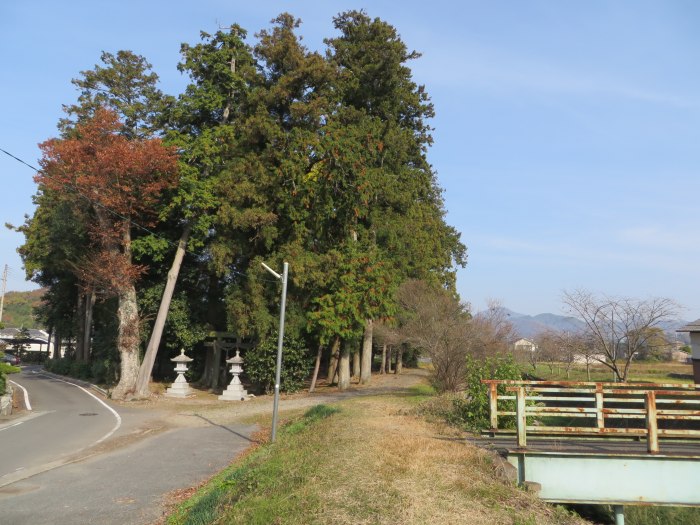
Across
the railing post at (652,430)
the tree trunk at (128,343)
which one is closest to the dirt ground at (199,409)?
the tree trunk at (128,343)

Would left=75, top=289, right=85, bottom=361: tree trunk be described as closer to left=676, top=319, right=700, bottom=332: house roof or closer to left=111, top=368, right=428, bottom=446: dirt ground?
left=111, top=368, right=428, bottom=446: dirt ground

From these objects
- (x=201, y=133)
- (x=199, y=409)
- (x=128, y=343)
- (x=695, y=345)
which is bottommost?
(x=199, y=409)

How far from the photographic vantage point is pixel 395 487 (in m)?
6.64

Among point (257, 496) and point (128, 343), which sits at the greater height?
point (128, 343)

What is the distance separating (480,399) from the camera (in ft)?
39.5

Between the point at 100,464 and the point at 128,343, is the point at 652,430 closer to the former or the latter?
the point at 100,464

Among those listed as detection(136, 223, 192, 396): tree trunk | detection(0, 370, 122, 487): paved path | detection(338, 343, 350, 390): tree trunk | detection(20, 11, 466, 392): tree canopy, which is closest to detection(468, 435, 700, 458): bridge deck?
detection(0, 370, 122, 487): paved path

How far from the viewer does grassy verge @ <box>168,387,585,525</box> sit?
19.4 feet

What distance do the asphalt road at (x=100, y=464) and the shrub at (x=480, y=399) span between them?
6010 mm

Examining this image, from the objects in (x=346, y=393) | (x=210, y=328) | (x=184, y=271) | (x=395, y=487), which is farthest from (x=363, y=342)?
(x=395, y=487)

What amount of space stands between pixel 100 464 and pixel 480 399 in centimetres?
895

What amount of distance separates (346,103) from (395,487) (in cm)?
2840

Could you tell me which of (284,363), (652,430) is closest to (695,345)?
(652,430)

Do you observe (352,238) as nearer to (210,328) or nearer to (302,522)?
(210,328)
